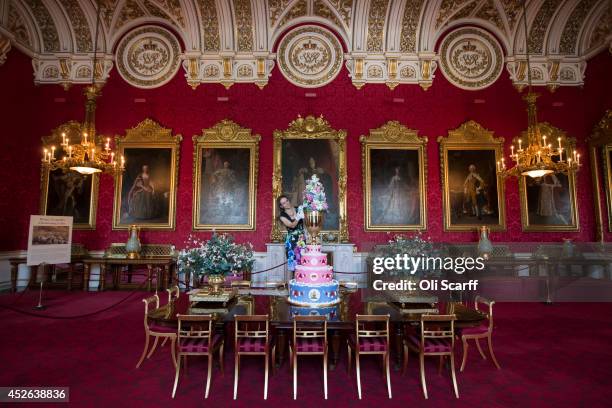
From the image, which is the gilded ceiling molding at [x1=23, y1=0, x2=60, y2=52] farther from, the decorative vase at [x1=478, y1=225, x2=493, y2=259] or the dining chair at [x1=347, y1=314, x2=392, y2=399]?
the decorative vase at [x1=478, y1=225, x2=493, y2=259]

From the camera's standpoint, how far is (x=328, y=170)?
32.9 feet

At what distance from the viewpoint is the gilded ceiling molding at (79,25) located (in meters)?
10.1

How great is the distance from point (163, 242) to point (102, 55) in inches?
241

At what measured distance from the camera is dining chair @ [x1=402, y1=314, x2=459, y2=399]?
3.68 metres

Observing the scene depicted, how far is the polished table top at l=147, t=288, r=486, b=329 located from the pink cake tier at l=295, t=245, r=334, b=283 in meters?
0.39

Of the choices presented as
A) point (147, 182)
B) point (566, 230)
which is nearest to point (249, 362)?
point (147, 182)

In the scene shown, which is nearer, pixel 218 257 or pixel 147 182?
pixel 218 257

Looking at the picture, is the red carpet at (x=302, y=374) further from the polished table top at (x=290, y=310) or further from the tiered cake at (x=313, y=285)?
the tiered cake at (x=313, y=285)

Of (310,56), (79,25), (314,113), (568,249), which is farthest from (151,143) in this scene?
(568,249)

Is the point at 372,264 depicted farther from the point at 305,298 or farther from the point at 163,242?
the point at 163,242

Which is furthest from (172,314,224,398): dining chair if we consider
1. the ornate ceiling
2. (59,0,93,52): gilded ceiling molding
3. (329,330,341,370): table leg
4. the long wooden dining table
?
(59,0,93,52): gilded ceiling molding

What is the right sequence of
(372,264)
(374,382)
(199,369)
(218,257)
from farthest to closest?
(372,264)
(218,257)
(199,369)
(374,382)
